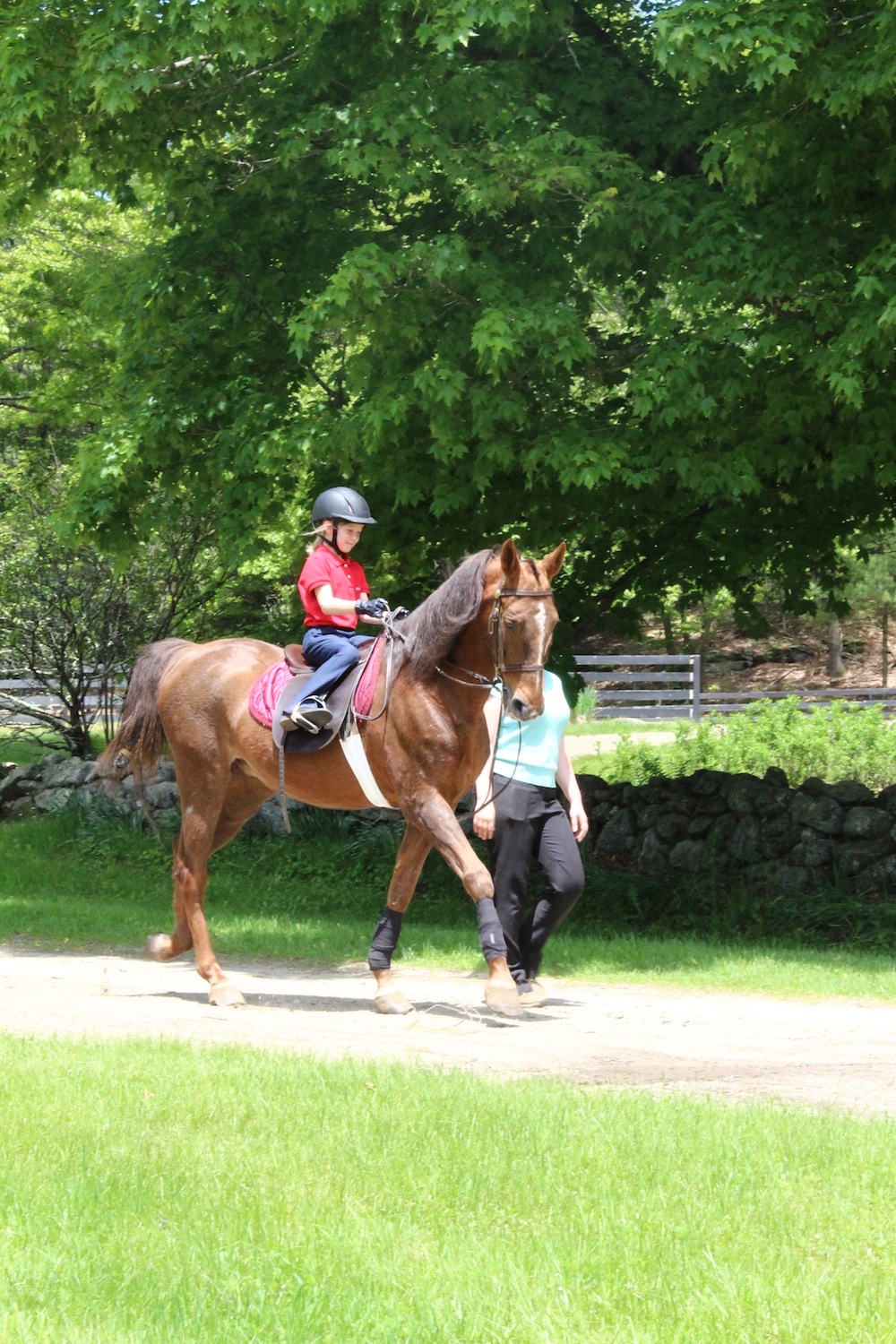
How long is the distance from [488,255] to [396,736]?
4.65m

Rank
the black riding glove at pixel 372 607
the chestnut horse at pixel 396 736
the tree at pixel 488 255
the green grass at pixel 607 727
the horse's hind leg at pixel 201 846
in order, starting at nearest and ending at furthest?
the chestnut horse at pixel 396 736
the black riding glove at pixel 372 607
the horse's hind leg at pixel 201 846
the tree at pixel 488 255
the green grass at pixel 607 727

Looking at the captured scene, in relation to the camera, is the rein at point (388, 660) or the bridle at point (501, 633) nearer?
the bridle at point (501, 633)

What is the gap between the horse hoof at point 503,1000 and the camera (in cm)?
791

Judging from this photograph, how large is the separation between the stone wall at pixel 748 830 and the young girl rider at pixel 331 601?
4.18m

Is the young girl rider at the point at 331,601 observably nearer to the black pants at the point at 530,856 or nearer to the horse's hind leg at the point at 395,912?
the horse's hind leg at the point at 395,912

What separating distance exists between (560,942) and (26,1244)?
7740 mm

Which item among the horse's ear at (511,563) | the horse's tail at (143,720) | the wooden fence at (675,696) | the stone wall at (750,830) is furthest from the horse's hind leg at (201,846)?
the wooden fence at (675,696)

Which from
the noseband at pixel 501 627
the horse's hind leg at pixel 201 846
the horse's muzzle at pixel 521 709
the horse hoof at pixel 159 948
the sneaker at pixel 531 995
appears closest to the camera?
the horse's muzzle at pixel 521 709

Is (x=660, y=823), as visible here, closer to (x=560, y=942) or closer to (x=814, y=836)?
(x=814, y=836)

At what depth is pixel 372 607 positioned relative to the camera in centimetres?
838

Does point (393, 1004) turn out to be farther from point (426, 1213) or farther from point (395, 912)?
point (426, 1213)

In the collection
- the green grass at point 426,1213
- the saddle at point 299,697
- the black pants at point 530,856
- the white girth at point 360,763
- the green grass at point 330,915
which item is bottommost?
the green grass at point 330,915

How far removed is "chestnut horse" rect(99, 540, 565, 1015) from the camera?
7.70 m

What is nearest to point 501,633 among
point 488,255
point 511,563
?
point 511,563
